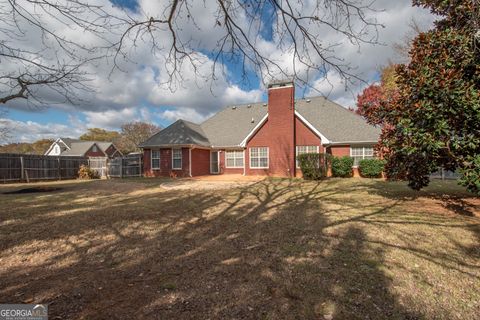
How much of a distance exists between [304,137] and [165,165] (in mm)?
11198

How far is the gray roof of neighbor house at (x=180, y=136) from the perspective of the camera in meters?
20.5

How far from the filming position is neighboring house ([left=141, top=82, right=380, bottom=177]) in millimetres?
18375

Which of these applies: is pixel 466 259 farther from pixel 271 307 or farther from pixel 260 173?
pixel 260 173

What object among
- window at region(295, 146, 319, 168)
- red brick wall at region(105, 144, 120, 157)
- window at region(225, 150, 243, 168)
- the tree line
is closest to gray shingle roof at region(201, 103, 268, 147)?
window at region(225, 150, 243, 168)

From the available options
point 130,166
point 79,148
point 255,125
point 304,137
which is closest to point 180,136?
point 130,166

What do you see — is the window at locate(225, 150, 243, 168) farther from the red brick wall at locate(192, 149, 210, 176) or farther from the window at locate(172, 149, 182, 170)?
the window at locate(172, 149, 182, 170)

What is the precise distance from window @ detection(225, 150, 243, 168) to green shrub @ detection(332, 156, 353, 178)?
7275 mm

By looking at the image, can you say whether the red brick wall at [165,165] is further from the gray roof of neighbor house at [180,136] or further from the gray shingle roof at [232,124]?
the gray shingle roof at [232,124]

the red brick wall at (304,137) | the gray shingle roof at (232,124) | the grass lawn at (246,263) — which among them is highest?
the gray shingle roof at (232,124)

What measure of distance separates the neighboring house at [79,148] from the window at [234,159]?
33.5 meters

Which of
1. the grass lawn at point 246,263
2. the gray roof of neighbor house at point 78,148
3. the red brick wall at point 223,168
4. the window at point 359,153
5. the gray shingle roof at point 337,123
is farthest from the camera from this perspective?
the gray roof of neighbor house at point 78,148

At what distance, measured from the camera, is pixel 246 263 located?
4.01 metres

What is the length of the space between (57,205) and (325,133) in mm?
16150

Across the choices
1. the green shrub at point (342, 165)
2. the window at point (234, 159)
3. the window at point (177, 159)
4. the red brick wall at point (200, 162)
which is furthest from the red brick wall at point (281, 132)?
the window at point (177, 159)
